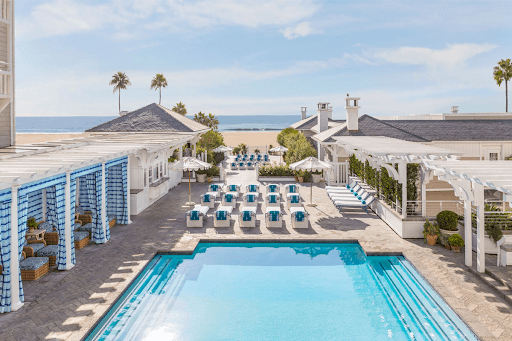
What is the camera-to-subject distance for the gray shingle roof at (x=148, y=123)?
23.9 metres

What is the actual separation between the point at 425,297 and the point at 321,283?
2.49m

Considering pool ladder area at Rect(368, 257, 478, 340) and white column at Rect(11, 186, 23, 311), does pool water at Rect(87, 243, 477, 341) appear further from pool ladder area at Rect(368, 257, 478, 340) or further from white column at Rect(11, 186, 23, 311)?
white column at Rect(11, 186, 23, 311)

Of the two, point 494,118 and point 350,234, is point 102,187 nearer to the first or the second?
point 350,234

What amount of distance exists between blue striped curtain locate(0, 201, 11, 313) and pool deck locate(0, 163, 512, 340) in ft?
0.99

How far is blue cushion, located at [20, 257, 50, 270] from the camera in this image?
29.1 feet

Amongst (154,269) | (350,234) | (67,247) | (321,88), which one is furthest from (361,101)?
(321,88)

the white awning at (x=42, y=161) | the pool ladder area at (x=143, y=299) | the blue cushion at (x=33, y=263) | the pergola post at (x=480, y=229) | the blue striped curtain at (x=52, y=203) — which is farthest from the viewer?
the blue striped curtain at (x=52, y=203)

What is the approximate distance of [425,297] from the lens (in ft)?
27.9

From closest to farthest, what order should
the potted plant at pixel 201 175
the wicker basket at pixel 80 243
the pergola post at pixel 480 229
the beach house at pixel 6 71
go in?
the pergola post at pixel 480 229, the wicker basket at pixel 80 243, the beach house at pixel 6 71, the potted plant at pixel 201 175

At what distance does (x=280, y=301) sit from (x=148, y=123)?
63.2ft

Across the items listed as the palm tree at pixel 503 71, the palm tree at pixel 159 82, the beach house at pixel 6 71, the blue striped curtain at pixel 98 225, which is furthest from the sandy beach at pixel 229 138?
the palm tree at pixel 503 71

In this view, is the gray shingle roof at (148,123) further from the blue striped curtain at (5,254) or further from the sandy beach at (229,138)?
the blue striped curtain at (5,254)

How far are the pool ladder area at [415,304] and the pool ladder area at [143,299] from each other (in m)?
5.36

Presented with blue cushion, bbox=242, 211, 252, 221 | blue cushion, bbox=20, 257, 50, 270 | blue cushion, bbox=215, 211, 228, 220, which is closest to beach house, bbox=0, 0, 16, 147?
blue cushion, bbox=20, 257, 50, 270
